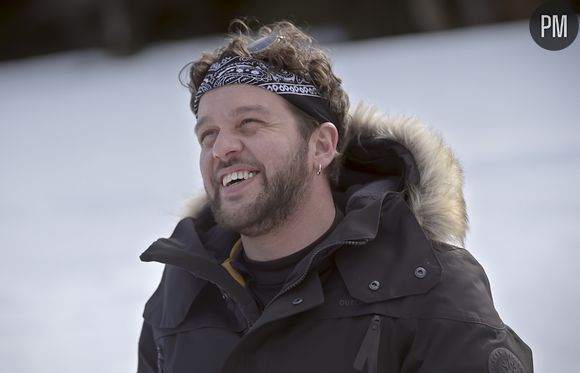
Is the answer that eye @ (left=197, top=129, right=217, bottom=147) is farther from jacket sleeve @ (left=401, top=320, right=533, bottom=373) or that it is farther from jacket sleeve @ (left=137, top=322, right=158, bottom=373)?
jacket sleeve @ (left=401, top=320, right=533, bottom=373)

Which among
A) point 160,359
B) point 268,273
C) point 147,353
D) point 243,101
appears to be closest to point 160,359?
point 160,359

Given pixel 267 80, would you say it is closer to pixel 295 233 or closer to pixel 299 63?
pixel 299 63

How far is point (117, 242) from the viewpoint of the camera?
4.72 metres

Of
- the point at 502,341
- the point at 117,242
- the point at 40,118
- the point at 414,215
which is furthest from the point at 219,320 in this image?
the point at 40,118

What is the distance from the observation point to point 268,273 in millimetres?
1972

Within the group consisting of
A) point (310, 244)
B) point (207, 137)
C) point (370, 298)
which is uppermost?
point (207, 137)

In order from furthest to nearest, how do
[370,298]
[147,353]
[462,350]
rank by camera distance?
[147,353] < [370,298] < [462,350]

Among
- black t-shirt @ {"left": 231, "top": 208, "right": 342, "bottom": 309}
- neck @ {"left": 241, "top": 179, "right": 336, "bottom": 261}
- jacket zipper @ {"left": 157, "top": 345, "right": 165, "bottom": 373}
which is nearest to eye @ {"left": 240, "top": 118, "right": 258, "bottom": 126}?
neck @ {"left": 241, "top": 179, "right": 336, "bottom": 261}

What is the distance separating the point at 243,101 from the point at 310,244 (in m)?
0.41

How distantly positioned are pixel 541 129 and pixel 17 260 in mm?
3669

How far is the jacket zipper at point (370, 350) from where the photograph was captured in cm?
165

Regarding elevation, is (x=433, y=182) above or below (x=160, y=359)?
above

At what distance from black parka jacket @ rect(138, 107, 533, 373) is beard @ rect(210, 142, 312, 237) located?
0.11 meters

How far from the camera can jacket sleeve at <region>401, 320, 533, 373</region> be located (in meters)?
1.60
